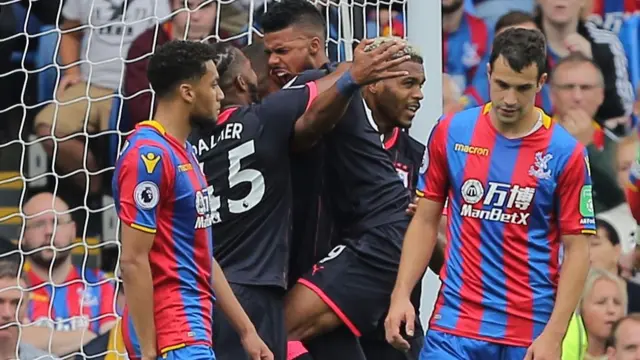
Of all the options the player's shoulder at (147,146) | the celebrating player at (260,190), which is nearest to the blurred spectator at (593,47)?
the celebrating player at (260,190)

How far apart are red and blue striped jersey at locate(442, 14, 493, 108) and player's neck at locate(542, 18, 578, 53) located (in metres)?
0.30

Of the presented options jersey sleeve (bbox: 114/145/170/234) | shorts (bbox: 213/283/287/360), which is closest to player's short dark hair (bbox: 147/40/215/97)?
jersey sleeve (bbox: 114/145/170/234)

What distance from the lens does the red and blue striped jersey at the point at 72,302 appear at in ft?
22.1

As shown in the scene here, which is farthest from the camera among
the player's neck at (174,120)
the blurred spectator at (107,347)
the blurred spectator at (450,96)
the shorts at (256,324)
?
the blurred spectator at (450,96)

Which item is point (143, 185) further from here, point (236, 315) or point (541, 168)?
point (541, 168)

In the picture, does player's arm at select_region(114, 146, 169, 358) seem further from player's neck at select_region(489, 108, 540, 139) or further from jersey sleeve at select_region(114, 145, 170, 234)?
player's neck at select_region(489, 108, 540, 139)

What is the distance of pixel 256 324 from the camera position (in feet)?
15.7

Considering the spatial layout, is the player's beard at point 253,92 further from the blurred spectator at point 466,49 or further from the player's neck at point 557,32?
the player's neck at point 557,32

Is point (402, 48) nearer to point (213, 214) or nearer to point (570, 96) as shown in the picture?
point (213, 214)

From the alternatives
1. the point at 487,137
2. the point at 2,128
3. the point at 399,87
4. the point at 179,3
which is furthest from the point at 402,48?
the point at 2,128

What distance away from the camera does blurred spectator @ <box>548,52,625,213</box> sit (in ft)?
23.6

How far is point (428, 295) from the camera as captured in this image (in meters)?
5.71

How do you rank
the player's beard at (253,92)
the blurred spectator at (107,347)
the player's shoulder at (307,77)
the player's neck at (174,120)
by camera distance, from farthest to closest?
the blurred spectator at (107,347)
the player's beard at (253,92)
the player's shoulder at (307,77)
the player's neck at (174,120)

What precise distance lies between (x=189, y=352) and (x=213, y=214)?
0.74 meters
